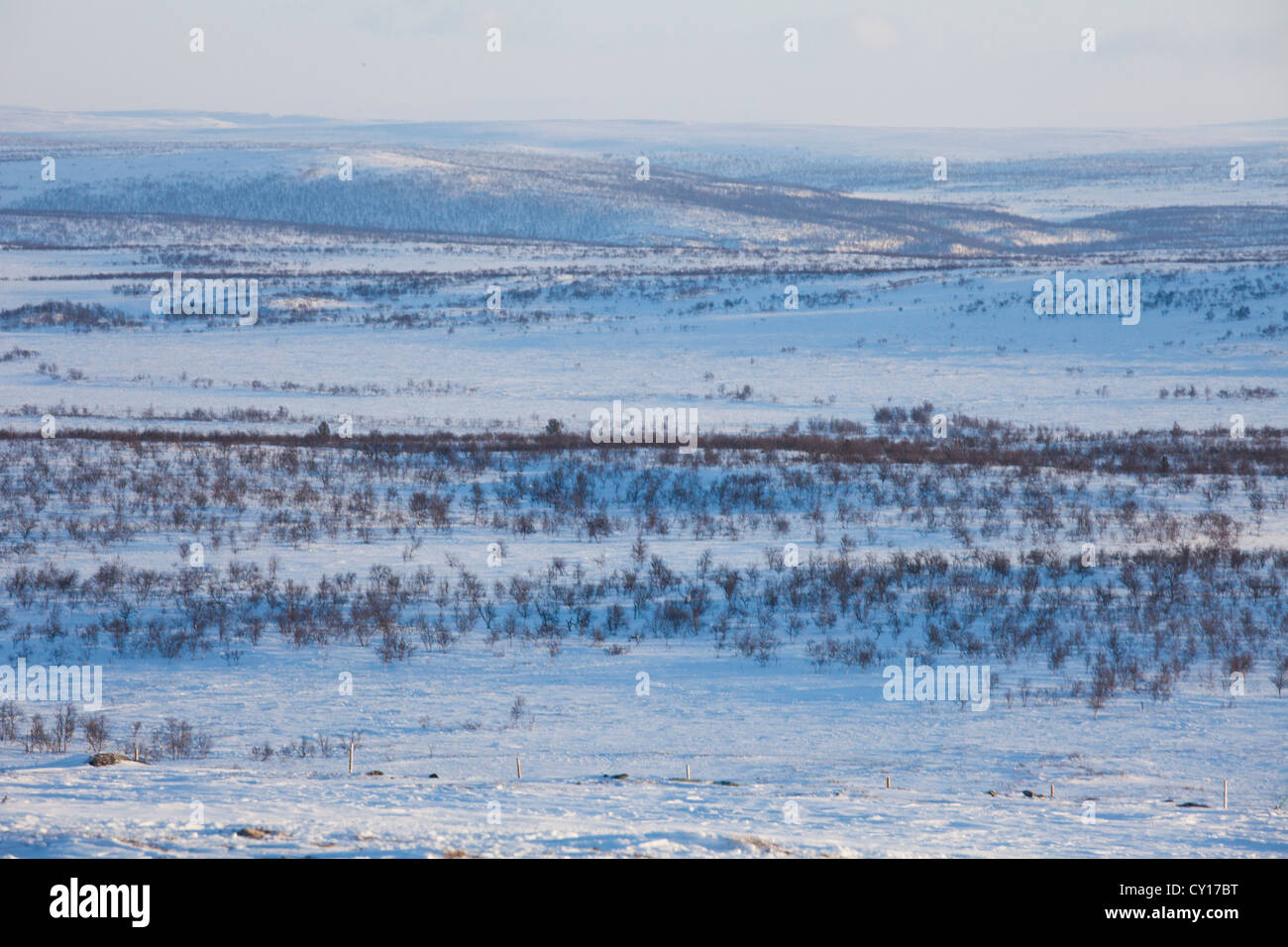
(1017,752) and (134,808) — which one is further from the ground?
(134,808)

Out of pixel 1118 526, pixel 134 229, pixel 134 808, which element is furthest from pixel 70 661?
pixel 134 229

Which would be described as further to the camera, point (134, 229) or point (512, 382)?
point (134, 229)

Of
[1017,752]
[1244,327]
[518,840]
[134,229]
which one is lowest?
[1017,752]

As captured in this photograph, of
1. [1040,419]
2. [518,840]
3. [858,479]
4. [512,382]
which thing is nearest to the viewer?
[518,840]

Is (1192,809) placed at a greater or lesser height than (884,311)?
lesser

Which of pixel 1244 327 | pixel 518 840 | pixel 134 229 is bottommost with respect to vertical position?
pixel 518 840

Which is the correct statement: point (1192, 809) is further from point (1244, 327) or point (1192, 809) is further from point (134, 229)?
point (134, 229)

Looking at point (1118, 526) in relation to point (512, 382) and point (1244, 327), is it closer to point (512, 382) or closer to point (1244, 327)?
point (512, 382)

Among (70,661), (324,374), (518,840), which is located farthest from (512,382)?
(518,840)
